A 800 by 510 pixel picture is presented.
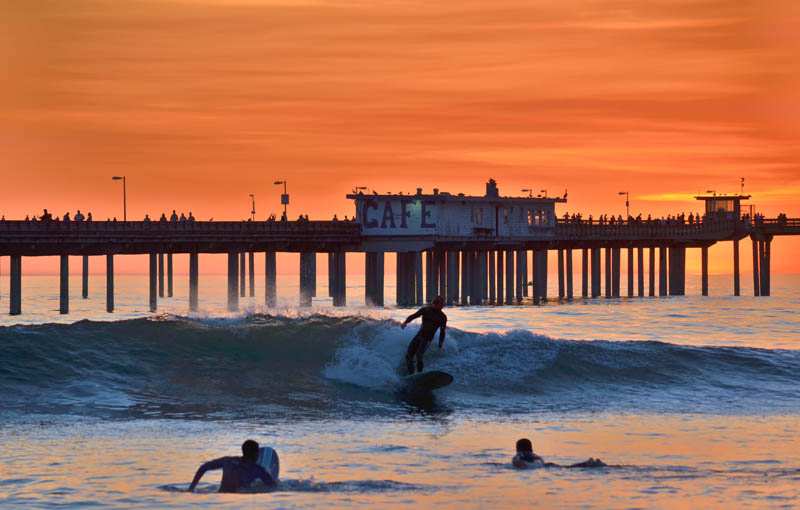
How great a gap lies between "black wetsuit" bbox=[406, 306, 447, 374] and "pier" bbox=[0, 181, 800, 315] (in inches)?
1936

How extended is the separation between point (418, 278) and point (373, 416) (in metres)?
68.4

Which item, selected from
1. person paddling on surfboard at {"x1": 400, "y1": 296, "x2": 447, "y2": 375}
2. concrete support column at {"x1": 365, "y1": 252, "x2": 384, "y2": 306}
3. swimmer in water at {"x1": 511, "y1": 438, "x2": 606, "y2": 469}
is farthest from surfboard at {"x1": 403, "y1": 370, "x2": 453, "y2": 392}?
concrete support column at {"x1": 365, "y1": 252, "x2": 384, "y2": 306}

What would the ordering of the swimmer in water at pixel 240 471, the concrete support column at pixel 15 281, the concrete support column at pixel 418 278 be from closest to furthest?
the swimmer in water at pixel 240 471 → the concrete support column at pixel 15 281 → the concrete support column at pixel 418 278

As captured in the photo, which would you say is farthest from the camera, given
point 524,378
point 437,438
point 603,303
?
point 603,303

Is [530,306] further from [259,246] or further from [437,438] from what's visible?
[437,438]

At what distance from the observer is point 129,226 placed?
82.9 m

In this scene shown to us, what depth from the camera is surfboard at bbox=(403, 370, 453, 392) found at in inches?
1236

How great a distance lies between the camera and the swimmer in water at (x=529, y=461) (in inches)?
836

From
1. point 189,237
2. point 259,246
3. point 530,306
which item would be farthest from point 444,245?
point 189,237

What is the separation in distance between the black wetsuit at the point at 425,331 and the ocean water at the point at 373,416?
30.9 inches

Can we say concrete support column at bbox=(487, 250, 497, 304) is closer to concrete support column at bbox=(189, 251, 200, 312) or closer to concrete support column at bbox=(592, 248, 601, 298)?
concrete support column at bbox=(592, 248, 601, 298)

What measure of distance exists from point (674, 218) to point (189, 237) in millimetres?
52075

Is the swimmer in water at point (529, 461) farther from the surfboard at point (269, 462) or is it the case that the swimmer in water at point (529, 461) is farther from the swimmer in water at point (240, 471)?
the swimmer in water at point (240, 471)

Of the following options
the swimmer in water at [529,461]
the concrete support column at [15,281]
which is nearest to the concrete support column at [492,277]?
the concrete support column at [15,281]
